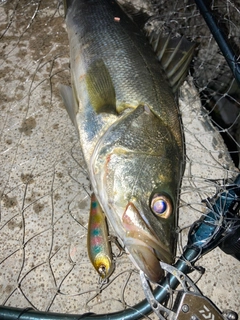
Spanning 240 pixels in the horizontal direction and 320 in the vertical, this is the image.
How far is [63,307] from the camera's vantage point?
7.20 feet

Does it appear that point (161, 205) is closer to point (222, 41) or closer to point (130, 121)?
point (130, 121)

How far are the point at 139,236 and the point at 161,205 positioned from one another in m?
0.22

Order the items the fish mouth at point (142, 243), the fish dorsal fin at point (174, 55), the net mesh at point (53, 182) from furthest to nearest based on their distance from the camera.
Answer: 1. the fish dorsal fin at point (174, 55)
2. the net mesh at point (53, 182)
3. the fish mouth at point (142, 243)

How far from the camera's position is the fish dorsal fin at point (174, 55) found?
243 centimetres

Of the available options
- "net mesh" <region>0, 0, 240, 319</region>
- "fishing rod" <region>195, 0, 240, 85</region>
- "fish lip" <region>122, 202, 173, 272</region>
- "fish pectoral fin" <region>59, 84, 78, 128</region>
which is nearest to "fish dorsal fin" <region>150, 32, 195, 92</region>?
"fishing rod" <region>195, 0, 240, 85</region>

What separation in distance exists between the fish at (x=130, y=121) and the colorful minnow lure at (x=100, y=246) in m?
0.16

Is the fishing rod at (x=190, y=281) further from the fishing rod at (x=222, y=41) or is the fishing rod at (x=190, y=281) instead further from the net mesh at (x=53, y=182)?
the fishing rod at (x=222, y=41)

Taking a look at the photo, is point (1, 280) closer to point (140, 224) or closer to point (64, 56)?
point (140, 224)

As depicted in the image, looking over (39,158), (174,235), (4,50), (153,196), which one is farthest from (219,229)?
(4,50)

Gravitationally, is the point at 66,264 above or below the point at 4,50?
below

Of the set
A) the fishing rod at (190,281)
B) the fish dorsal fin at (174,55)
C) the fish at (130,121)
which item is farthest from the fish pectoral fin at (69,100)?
the fishing rod at (190,281)

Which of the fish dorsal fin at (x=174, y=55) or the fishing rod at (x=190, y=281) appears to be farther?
the fish dorsal fin at (x=174, y=55)

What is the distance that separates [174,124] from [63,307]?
4.49ft

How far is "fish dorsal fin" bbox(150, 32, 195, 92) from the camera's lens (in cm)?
243
